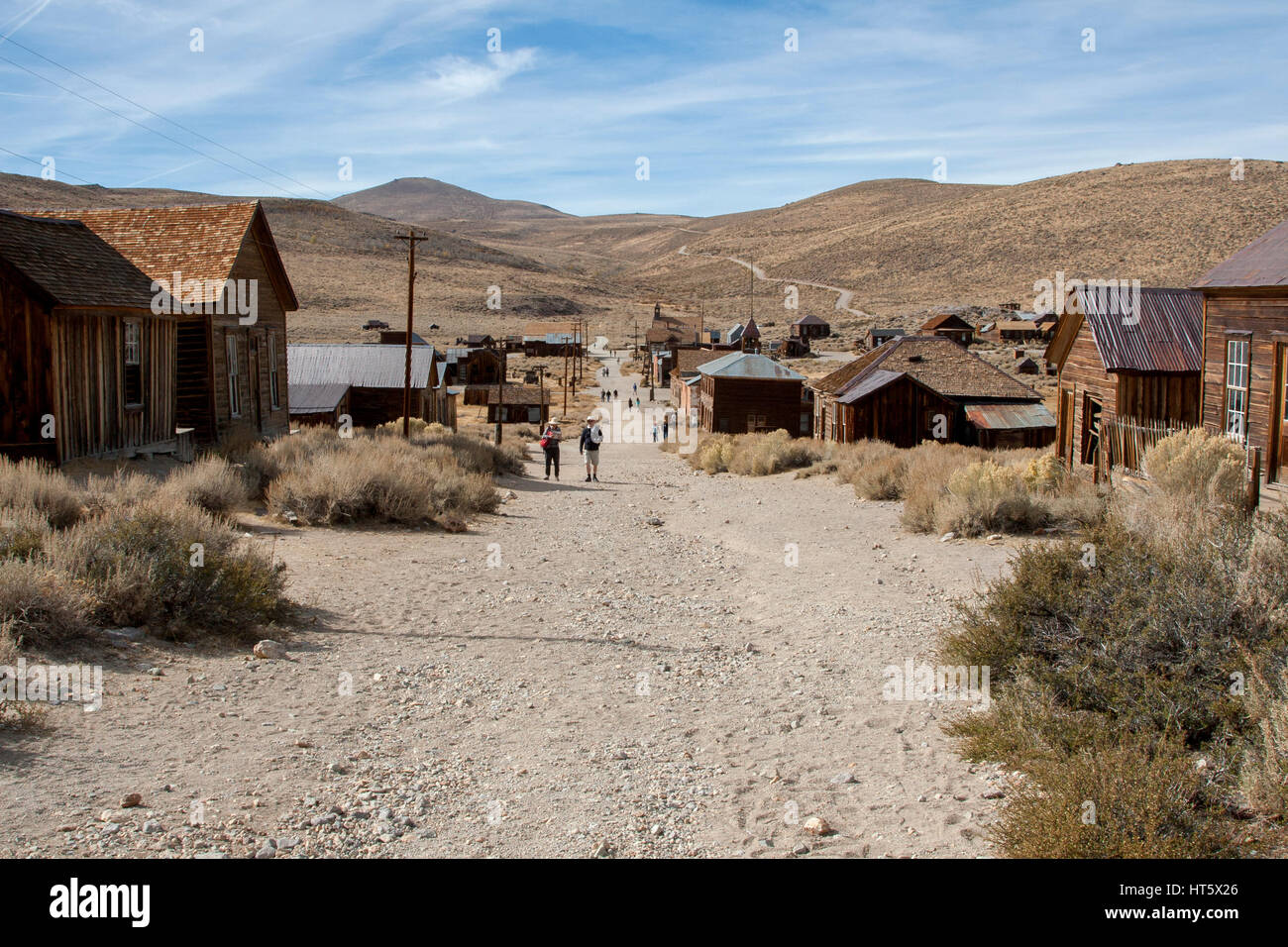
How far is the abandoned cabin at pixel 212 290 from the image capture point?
17.6 metres

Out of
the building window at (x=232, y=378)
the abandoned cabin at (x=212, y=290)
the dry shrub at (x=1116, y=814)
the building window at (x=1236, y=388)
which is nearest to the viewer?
the dry shrub at (x=1116, y=814)

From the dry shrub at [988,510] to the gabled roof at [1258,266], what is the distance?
162 inches

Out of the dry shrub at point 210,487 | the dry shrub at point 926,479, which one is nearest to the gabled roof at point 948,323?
the dry shrub at point 926,479

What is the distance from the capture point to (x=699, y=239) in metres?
188

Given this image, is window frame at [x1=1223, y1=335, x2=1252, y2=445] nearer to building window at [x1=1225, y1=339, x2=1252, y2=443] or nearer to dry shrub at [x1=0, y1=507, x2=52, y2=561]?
building window at [x1=1225, y1=339, x2=1252, y2=443]

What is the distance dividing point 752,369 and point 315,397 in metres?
17.1

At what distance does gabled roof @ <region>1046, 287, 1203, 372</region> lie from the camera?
1733 cm

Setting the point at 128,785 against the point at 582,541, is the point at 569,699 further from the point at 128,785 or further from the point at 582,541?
the point at 582,541

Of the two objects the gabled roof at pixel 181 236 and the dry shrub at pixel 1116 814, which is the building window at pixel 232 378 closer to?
the gabled roof at pixel 181 236

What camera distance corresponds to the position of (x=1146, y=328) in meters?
17.8

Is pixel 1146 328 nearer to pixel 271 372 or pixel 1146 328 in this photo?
pixel 1146 328

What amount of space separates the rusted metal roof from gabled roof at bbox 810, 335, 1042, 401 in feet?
39.9

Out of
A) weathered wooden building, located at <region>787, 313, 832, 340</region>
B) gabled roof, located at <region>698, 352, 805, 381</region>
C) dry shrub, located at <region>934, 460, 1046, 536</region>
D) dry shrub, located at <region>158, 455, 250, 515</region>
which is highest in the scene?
weathered wooden building, located at <region>787, 313, 832, 340</region>

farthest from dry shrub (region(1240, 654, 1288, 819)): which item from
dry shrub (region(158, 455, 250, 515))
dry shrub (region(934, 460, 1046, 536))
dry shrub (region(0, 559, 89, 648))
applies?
dry shrub (region(158, 455, 250, 515))
